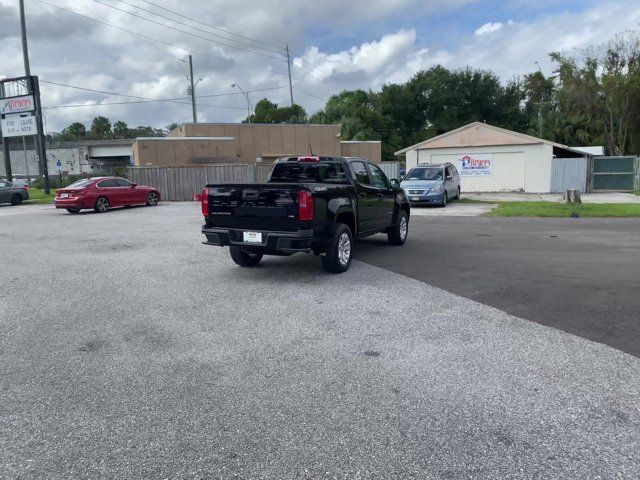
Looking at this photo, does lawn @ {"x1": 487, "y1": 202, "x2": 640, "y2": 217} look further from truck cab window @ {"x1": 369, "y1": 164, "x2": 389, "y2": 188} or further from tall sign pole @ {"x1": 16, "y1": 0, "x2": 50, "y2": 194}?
tall sign pole @ {"x1": 16, "y1": 0, "x2": 50, "y2": 194}

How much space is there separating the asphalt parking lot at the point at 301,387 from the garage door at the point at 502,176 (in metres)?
23.3

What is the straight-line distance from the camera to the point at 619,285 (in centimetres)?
705

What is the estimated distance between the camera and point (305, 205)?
23.9ft

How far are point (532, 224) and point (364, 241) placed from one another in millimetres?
5784

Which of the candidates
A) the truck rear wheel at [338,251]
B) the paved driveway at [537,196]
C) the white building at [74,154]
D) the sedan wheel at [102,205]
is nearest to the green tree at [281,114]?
the white building at [74,154]

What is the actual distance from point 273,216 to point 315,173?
5.76 feet

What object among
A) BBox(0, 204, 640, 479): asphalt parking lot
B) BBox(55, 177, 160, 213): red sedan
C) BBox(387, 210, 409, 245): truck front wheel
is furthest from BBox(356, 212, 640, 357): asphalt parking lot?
BBox(55, 177, 160, 213): red sedan

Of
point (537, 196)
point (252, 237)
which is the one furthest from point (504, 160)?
point (252, 237)

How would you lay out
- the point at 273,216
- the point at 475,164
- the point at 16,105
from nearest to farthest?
the point at 273,216 < the point at 475,164 < the point at 16,105

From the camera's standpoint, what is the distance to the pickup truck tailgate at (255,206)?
7.37 m

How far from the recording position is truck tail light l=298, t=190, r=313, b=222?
728 centimetres

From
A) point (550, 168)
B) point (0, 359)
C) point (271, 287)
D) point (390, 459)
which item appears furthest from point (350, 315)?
point (550, 168)

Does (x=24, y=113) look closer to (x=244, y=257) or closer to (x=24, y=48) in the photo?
(x=24, y=48)

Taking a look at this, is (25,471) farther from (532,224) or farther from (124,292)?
(532,224)
